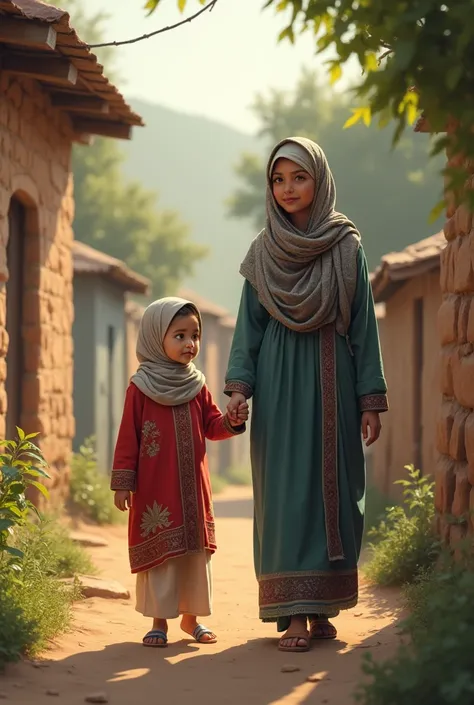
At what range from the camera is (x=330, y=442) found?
4684 millimetres

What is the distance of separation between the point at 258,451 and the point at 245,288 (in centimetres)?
73

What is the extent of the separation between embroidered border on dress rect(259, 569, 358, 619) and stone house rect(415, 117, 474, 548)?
539 mm

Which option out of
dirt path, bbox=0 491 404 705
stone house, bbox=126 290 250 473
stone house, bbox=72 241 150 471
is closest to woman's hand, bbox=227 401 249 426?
dirt path, bbox=0 491 404 705

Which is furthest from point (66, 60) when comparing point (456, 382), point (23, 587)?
point (23, 587)

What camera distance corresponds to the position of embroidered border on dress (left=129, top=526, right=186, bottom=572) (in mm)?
4734

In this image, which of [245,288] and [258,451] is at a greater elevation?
[245,288]

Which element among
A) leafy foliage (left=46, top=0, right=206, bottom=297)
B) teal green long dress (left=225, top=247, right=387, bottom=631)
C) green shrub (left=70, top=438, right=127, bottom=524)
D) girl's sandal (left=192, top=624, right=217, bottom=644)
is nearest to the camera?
teal green long dress (left=225, top=247, right=387, bottom=631)

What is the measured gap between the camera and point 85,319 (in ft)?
45.0

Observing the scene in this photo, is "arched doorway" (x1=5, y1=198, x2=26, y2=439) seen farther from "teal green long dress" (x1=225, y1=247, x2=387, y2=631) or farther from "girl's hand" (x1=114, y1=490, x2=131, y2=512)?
"teal green long dress" (x1=225, y1=247, x2=387, y2=631)

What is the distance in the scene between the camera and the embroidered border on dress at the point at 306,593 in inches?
179

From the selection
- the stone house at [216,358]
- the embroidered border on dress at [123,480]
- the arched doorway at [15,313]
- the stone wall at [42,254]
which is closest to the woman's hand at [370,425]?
the embroidered border on dress at [123,480]

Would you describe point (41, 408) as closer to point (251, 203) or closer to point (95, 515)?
point (95, 515)

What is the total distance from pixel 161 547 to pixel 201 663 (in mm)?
572

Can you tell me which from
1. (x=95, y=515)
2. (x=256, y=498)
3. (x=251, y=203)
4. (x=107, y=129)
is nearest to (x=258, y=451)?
(x=256, y=498)
